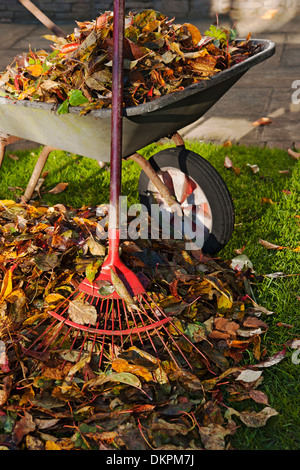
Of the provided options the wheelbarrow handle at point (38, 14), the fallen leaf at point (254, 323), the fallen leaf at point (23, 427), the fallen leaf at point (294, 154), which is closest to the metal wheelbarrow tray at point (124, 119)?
the wheelbarrow handle at point (38, 14)

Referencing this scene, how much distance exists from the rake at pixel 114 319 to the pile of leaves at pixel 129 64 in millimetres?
191

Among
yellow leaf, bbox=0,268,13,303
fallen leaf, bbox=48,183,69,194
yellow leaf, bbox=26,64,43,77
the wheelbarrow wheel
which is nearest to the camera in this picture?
yellow leaf, bbox=0,268,13,303

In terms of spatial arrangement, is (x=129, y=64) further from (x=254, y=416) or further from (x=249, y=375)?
(x=254, y=416)

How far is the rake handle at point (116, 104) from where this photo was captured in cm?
182

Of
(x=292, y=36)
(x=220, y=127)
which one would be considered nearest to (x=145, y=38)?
(x=220, y=127)

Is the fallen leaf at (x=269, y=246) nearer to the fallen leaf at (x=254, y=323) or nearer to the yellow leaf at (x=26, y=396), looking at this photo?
the fallen leaf at (x=254, y=323)

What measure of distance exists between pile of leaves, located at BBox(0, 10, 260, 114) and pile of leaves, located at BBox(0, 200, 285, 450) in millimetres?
600

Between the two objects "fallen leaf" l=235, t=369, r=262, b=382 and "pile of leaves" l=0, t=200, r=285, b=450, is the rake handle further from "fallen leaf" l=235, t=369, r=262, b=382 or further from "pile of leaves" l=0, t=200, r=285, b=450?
"fallen leaf" l=235, t=369, r=262, b=382

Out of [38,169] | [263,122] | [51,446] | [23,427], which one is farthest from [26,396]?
[263,122]

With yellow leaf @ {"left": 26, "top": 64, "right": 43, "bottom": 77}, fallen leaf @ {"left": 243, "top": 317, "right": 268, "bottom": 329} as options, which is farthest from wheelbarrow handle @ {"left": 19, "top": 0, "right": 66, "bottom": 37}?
fallen leaf @ {"left": 243, "top": 317, "right": 268, "bottom": 329}

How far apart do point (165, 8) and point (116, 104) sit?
6.08m

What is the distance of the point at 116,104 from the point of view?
1.91 m

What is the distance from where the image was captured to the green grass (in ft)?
6.15
